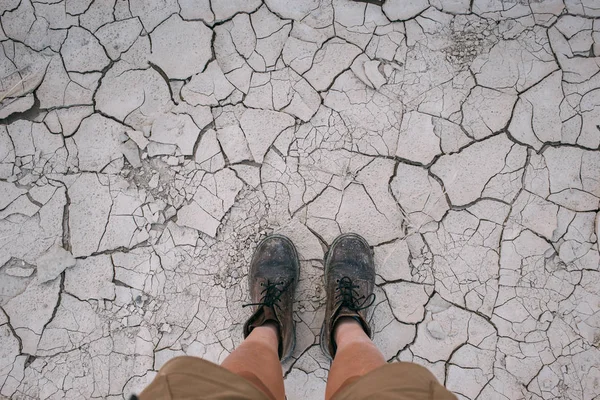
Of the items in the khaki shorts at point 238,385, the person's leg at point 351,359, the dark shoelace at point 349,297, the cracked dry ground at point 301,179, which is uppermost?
the cracked dry ground at point 301,179

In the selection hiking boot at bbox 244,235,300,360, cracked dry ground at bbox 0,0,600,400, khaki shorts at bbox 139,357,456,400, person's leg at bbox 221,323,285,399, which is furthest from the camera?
cracked dry ground at bbox 0,0,600,400

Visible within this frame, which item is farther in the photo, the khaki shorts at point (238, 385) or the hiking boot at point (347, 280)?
the hiking boot at point (347, 280)

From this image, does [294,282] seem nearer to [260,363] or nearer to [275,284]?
[275,284]

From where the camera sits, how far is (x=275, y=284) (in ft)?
6.88

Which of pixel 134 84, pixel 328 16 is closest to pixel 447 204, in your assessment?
pixel 328 16

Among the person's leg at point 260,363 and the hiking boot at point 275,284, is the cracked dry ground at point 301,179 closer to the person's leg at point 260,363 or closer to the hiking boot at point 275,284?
the hiking boot at point 275,284

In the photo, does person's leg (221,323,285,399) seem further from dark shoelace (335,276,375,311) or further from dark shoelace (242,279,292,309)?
dark shoelace (335,276,375,311)

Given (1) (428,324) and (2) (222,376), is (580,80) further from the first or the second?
(2) (222,376)

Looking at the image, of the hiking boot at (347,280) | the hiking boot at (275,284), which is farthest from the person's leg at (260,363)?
the hiking boot at (347,280)

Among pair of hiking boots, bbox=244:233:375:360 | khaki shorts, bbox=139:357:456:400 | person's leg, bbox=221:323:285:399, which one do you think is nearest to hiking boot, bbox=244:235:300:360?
pair of hiking boots, bbox=244:233:375:360

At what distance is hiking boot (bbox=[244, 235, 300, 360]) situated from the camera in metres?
2.02

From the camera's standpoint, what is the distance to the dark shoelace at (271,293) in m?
2.04

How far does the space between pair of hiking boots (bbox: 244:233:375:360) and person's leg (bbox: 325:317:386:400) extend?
5.2 inches

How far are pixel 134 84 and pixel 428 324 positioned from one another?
201 centimetres
